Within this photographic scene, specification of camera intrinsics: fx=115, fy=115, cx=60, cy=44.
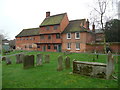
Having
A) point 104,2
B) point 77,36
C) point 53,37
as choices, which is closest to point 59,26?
point 53,37

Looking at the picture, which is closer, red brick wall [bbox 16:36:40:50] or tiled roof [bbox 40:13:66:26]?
tiled roof [bbox 40:13:66:26]

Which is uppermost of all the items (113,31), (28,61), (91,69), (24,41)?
(113,31)

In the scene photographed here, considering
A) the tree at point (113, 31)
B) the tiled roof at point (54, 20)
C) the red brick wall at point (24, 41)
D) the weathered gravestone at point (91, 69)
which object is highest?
the tiled roof at point (54, 20)

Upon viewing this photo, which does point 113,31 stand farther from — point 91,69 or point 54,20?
point 91,69

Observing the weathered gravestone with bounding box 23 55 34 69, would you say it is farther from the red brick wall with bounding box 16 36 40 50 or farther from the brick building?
the red brick wall with bounding box 16 36 40 50

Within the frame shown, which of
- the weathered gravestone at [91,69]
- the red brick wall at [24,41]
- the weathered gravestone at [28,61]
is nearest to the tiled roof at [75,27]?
the red brick wall at [24,41]

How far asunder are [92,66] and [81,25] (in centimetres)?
2635

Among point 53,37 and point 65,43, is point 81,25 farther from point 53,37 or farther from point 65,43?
point 53,37

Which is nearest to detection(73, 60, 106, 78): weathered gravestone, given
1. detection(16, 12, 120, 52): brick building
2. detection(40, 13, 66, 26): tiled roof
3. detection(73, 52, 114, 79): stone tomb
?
detection(73, 52, 114, 79): stone tomb

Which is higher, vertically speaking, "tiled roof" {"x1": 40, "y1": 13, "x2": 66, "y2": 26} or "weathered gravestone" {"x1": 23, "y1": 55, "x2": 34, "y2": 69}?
"tiled roof" {"x1": 40, "y1": 13, "x2": 66, "y2": 26}

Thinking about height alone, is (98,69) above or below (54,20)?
below

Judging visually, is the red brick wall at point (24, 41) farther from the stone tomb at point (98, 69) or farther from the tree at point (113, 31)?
the stone tomb at point (98, 69)

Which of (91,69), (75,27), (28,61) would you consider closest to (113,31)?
(75,27)

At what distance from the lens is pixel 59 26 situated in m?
33.9
